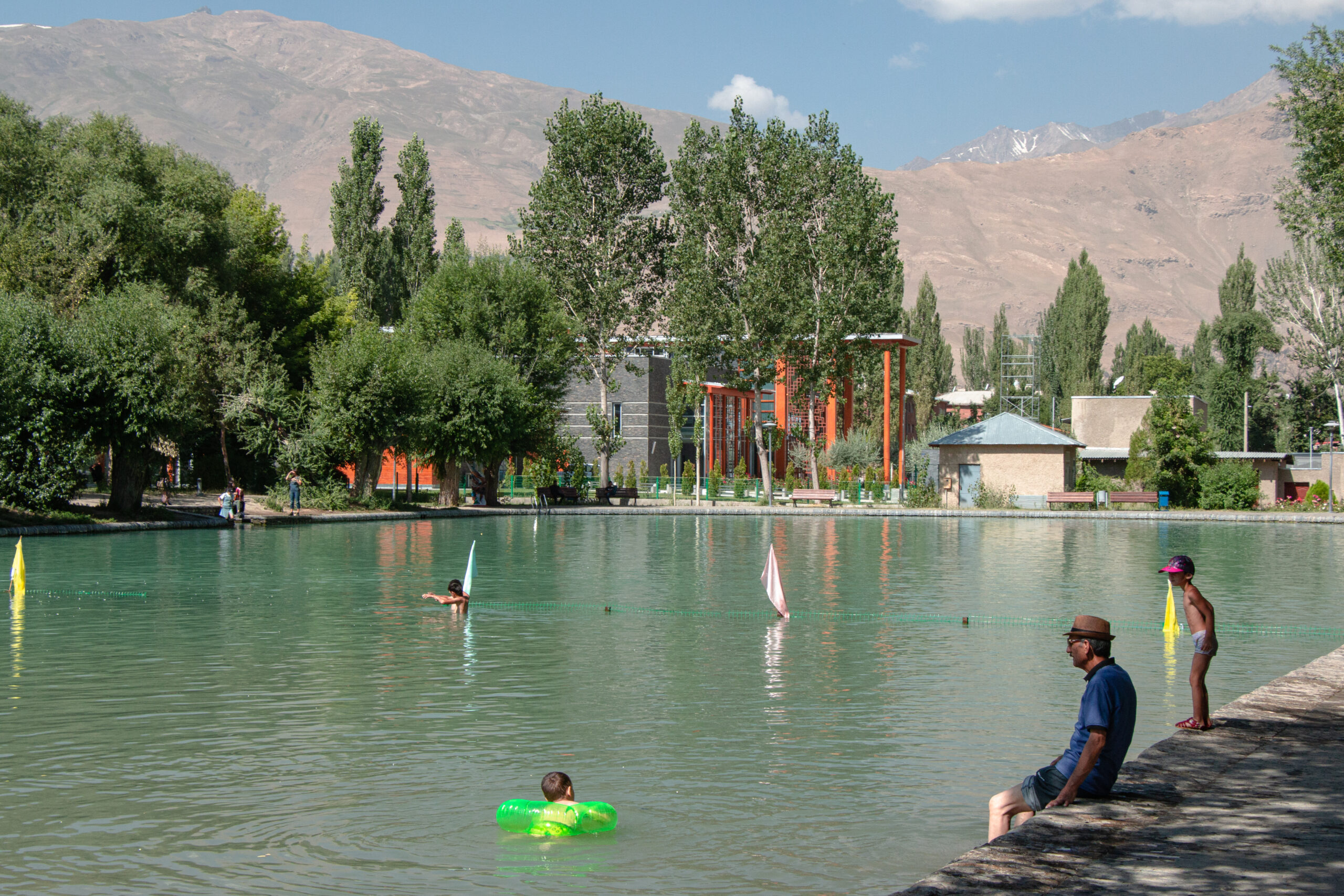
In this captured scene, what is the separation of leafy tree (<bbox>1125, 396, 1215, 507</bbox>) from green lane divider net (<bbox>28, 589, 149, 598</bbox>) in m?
45.9

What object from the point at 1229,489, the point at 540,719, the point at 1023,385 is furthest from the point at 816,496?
the point at 1023,385

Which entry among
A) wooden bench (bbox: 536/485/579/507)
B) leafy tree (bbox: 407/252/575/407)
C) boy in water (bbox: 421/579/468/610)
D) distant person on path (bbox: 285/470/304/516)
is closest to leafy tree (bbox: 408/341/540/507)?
leafy tree (bbox: 407/252/575/407)

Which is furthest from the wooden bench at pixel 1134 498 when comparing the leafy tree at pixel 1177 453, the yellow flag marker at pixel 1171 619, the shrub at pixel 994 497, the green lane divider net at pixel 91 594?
the green lane divider net at pixel 91 594

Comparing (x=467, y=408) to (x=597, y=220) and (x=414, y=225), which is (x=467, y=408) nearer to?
(x=597, y=220)

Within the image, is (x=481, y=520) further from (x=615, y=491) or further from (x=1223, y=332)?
(x=1223, y=332)

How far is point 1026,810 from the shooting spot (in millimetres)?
7438

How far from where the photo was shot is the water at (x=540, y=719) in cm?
810

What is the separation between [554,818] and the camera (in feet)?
28.0

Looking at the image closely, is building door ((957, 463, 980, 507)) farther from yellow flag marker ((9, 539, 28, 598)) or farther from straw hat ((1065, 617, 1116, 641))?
straw hat ((1065, 617, 1116, 641))

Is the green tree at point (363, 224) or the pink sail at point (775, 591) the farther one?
the green tree at point (363, 224)

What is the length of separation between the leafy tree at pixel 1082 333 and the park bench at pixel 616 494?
42221 millimetres

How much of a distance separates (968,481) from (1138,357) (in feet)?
162

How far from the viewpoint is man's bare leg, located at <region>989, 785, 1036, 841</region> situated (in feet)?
24.4

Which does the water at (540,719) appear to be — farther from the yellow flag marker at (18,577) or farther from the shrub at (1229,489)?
the shrub at (1229,489)
